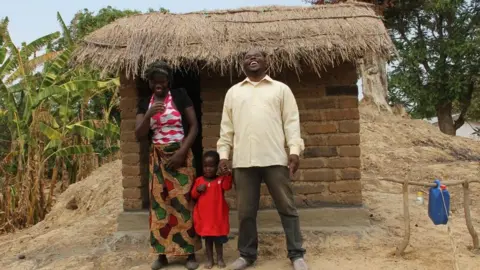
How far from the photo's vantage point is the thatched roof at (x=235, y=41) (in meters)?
4.37

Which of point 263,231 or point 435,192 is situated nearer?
point 435,192

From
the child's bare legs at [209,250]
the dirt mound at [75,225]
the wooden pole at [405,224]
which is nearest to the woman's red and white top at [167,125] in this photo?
the child's bare legs at [209,250]

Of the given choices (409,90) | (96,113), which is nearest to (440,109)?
(409,90)

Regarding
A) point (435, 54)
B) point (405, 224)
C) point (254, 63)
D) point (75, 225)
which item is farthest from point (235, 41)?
point (435, 54)

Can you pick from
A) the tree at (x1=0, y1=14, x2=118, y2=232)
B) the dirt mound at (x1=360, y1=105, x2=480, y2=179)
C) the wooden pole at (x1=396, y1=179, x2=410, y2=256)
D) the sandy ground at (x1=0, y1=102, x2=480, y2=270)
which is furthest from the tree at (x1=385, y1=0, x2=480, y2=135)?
the wooden pole at (x1=396, y1=179, x2=410, y2=256)

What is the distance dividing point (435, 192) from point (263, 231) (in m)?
1.63

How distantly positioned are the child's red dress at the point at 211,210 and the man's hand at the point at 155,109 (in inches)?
25.6

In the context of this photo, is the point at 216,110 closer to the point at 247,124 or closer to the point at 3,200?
the point at 247,124

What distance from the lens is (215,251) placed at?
169 inches

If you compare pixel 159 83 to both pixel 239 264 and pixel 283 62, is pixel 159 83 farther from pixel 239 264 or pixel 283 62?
pixel 239 264

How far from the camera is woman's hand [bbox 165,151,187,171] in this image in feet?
12.4

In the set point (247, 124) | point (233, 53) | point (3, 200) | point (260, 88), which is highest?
point (233, 53)

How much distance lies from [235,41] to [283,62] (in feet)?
1.59

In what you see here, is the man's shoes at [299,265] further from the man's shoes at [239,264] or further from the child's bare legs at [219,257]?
the child's bare legs at [219,257]
